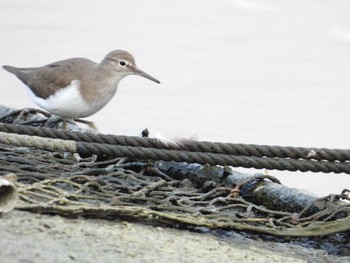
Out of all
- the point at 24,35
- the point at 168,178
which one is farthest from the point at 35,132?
the point at 24,35

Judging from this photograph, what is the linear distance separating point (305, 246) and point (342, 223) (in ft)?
0.65

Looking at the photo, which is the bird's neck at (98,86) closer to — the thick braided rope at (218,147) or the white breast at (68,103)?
the white breast at (68,103)

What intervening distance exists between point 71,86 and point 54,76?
0.14m

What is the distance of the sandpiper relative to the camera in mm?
7625

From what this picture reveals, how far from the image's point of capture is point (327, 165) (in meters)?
5.40

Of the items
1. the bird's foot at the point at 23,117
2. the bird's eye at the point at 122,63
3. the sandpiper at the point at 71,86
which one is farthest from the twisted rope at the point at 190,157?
the bird's eye at the point at 122,63

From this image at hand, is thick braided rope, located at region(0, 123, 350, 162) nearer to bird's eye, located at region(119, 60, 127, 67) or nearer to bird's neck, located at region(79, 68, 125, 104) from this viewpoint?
bird's neck, located at region(79, 68, 125, 104)

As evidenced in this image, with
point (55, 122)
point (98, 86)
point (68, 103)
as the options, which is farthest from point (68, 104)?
point (55, 122)

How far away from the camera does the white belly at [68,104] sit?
7562 mm

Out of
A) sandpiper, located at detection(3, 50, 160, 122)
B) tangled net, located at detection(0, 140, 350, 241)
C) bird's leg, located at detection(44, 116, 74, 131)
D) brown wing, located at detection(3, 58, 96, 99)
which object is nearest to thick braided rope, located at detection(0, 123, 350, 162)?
tangled net, located at detection(0, 140, 350, 241)

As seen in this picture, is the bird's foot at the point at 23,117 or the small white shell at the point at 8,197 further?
the bird's foot at the point at 23,117

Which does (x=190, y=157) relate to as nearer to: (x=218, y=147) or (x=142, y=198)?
(x=218, y=147)

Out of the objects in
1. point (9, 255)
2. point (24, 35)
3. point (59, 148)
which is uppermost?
point (24, 35)

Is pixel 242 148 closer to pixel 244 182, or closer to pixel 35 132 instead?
pixel 244 182
